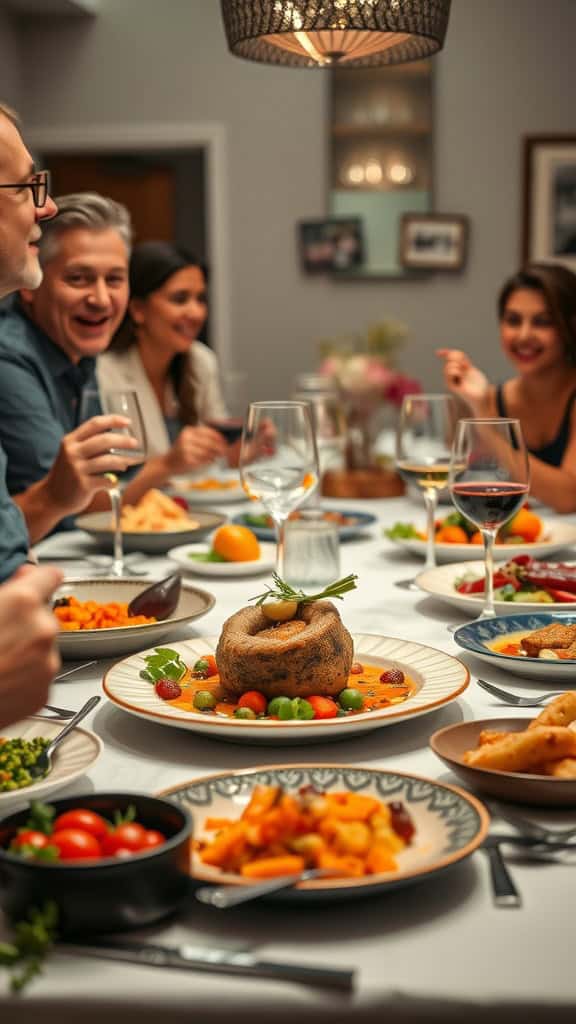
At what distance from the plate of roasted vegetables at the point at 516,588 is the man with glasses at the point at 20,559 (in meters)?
0.64

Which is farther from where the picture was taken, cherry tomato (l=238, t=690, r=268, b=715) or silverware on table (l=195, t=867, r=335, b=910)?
cherry tomato (l=238, t=690, r=268, b=715)

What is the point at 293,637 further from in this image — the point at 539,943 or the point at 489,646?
the point at 539,943

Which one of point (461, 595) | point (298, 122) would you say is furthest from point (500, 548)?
point (298, 122)

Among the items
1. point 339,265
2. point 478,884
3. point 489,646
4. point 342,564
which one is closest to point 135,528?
point 342,564

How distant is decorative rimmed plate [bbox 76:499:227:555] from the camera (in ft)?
7.46

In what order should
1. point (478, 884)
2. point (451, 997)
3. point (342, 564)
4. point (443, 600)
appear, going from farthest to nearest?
1. point (342, 564)
2. point (443, 600)
3. point (478, 884)
4. point (451, 997)

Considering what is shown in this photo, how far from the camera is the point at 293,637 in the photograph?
46.8 inches

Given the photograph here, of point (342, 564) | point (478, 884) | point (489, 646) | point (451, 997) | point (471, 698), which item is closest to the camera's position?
point (451, 997)

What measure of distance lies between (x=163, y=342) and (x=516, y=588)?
2.59 metres

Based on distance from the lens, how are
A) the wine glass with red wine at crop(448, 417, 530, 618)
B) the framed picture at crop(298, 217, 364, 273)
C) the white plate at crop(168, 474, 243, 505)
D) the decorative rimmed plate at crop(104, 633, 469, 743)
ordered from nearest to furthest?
the decorative rimmed plate at crop(104, 633, 469, 743) → the wine glass with red wine at crop(448, 417, 530, 618) → the white plate at crop(168, 474, 243, 505) → the framed picture at crop(298, 217, 364, 273)

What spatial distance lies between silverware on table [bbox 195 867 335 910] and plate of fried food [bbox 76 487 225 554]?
1.51 m

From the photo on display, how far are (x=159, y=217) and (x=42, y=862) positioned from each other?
8.05 meters

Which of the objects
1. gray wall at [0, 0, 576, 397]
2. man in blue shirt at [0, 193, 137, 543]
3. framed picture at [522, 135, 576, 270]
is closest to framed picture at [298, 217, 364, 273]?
gray wall at [0, 0, 576, 397]

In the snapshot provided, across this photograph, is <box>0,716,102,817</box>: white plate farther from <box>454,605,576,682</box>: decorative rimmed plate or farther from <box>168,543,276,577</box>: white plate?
<box>168,543,276,577</box>: white plate
